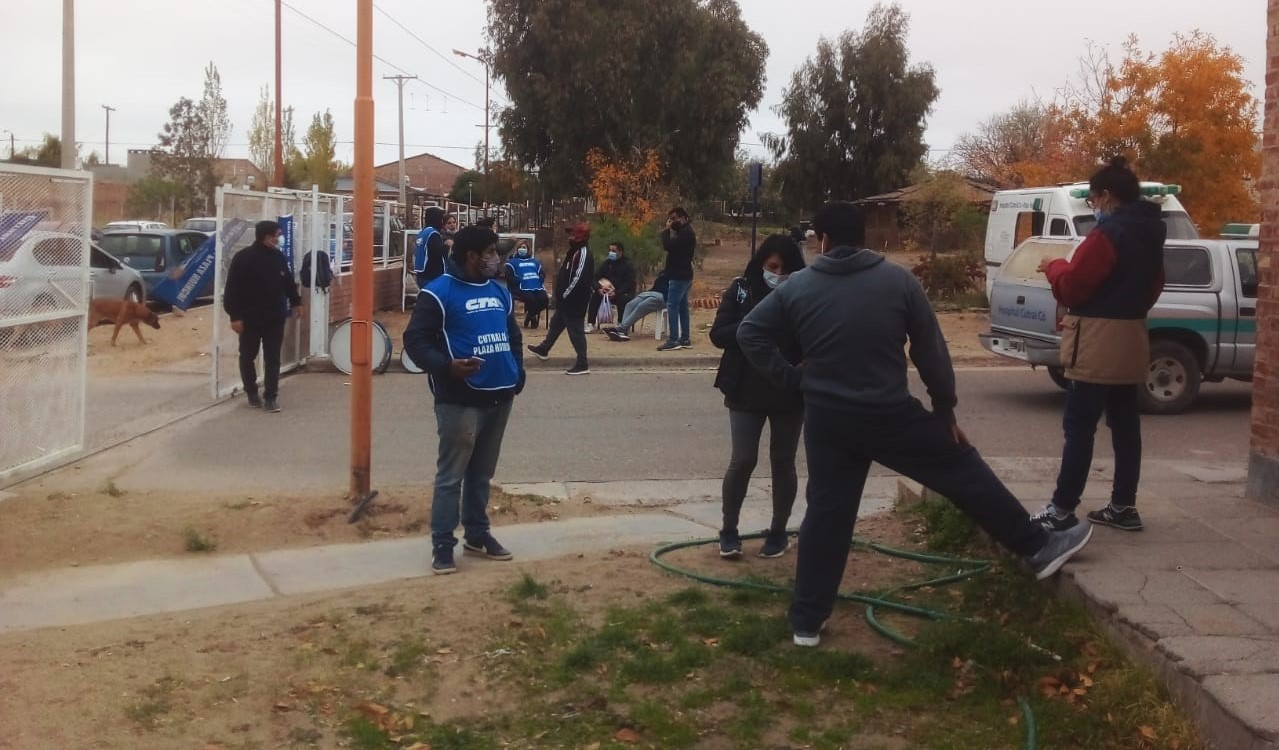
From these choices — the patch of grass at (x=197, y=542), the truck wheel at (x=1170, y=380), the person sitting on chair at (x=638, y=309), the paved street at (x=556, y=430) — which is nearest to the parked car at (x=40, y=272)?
the paved street at (x=556, y=430)

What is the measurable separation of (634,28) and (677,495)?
2572cm

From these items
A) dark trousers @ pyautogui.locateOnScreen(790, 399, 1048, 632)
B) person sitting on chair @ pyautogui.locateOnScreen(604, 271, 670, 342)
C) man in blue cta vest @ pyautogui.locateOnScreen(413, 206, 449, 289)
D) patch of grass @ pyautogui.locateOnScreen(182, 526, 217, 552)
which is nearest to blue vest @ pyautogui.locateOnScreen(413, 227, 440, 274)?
man in blue cta vest @ pyautogui.locateOnScreen(413, 206, 449, 289)

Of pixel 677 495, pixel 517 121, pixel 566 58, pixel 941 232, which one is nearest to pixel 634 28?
pixel 566 58

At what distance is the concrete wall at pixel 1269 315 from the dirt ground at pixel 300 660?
219cm

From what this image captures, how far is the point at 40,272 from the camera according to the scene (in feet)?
28.3

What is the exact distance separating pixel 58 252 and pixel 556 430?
4384 mm

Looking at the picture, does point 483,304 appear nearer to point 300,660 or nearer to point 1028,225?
point 300,660

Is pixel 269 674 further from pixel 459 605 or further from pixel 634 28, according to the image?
pixel 634 28

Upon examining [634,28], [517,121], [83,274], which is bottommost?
[83,274]

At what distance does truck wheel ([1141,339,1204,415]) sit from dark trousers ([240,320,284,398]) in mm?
8392

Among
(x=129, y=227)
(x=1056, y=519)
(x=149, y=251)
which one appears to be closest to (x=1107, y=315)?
(x=1056, y=519)

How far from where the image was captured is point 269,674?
16.4 ft

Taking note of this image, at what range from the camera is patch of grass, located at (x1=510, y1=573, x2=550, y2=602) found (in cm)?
590

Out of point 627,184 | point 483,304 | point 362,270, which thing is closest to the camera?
point 483,304
